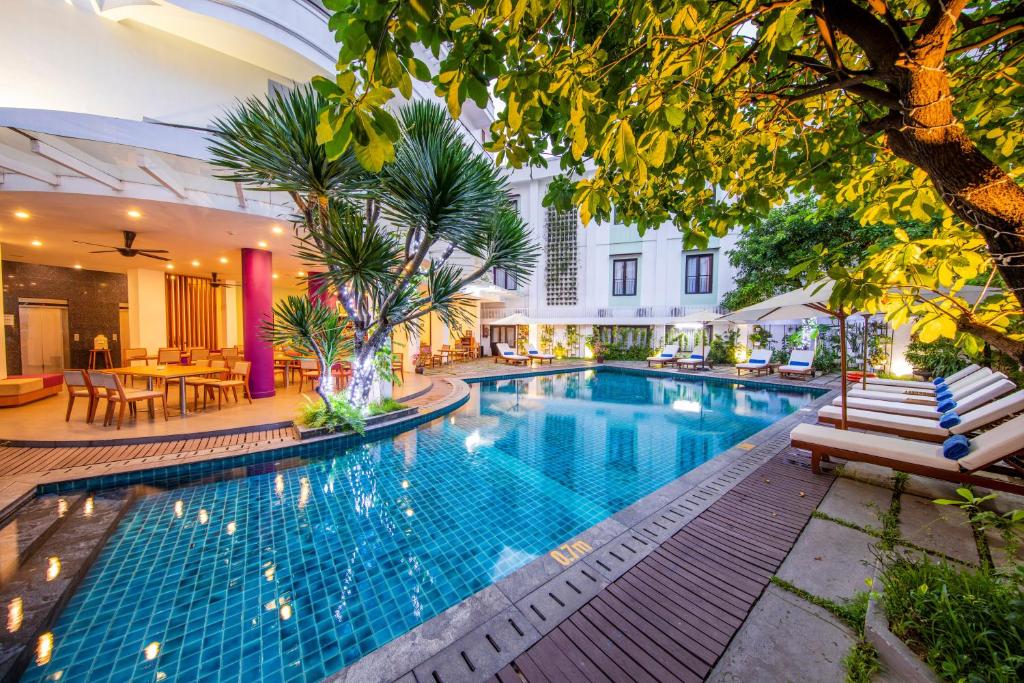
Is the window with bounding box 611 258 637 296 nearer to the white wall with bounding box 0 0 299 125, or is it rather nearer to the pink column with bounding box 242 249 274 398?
the white wall with bounding box 0 0 299 125

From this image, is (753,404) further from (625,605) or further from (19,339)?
(19,339)

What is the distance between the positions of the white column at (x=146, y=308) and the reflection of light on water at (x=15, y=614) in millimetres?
11278

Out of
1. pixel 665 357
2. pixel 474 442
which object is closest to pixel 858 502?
pixel 474 442

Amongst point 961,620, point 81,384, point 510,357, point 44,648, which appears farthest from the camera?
point 510,357

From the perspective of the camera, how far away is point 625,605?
2441mm

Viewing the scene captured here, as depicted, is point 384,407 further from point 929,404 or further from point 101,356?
point 101,356

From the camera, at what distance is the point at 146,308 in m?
11.0

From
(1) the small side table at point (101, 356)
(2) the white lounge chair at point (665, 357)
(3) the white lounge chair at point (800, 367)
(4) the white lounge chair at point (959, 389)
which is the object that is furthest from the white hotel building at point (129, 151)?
(2) the white lounge chair at point (665, 357)

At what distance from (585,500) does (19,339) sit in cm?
1779

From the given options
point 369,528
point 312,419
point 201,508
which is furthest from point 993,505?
point 312,419

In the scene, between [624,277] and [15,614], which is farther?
[624,277]

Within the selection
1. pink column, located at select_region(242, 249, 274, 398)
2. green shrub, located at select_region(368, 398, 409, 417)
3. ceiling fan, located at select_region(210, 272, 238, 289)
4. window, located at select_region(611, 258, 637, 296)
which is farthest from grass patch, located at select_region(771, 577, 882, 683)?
window, located at select_region(611, 258, 637, 296)

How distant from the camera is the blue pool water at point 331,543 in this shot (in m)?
2.39

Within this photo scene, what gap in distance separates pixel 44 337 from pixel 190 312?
455 centimetres
